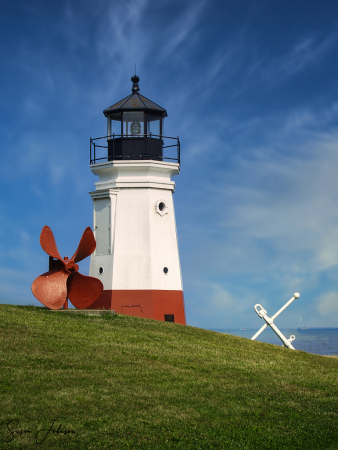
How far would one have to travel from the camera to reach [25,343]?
39.4 feet

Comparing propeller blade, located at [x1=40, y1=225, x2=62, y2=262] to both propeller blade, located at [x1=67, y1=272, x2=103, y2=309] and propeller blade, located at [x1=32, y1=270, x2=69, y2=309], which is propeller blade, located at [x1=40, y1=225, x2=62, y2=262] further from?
propeller blade, located at [x1=67, y1=272, x2=103, y2=309]

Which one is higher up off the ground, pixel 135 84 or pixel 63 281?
pixel 135 84

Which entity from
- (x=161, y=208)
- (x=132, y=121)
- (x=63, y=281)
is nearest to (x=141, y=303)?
(x=63, y=281)

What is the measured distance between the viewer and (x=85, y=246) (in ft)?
59.7

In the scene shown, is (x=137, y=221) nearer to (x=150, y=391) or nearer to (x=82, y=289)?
(x=82, y=289)

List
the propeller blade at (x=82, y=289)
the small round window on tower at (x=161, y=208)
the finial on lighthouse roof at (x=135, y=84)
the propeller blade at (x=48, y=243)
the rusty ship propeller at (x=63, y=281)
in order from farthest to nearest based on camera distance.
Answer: the finial on lighthouse roof at (x=135, y=84) → the small round window on tower at (x=161, y=208) → the propeller blade at (x=82, y=289) → the propeller blade at (x=48, y=243) → the rusty ship propeller at (x=63, y=281)

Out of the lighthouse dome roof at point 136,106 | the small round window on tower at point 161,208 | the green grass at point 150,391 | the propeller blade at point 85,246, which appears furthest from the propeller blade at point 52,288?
the lighthouse dome roof at point 136,106

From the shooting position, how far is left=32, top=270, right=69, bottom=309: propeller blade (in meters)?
17.3

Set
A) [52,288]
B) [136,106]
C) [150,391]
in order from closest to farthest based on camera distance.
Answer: [150,391] → [52,288] → [136,106]

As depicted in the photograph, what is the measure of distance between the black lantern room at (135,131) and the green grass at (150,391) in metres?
8.28

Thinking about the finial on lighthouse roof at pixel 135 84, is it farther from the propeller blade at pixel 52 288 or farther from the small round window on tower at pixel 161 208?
the propeller blade at pixel 52 288

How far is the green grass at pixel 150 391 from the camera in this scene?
24.6ft

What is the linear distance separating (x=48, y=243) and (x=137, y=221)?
14.3ft

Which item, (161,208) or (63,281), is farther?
(161,208)
